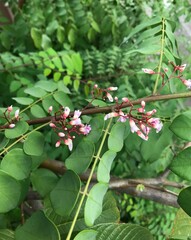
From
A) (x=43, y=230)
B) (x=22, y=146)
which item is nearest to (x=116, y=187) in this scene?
(x=22, y=146)

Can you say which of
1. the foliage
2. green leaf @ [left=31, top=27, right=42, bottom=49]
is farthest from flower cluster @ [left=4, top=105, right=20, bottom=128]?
green leaf @ [left=31, top=27, right=42, bottom=49]

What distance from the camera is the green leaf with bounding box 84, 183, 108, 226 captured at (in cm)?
64

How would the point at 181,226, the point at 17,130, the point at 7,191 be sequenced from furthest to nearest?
the point at 181,226
the point at 17,130
the point at 7,191

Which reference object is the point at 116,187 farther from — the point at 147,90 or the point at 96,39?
the point at 96,39

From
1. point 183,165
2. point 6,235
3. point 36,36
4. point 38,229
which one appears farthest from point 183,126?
point 36,36

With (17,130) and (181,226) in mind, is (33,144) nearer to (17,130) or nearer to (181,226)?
(17,130)

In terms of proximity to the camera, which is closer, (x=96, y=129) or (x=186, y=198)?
(x=186, y=198)

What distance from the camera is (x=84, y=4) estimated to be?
176 centimetres

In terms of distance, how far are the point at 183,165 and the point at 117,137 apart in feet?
0.49

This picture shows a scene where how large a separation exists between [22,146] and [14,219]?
0.51 m

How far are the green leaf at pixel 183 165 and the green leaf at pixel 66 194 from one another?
0.16m

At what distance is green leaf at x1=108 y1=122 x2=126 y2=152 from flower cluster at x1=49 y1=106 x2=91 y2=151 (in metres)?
0.05

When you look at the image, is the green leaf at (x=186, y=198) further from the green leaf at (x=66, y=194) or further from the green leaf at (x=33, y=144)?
the green leaf at (x=33, y=144)

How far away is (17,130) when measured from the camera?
2.66 ft
